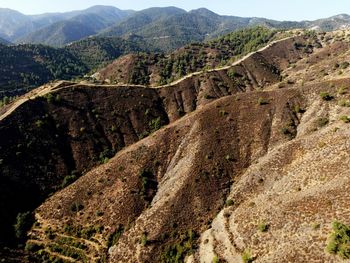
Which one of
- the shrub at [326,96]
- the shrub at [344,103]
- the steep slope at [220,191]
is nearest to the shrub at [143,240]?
the steep slope at [220,191]

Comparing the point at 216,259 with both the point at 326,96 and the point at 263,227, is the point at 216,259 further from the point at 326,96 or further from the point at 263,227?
the point at 326,96

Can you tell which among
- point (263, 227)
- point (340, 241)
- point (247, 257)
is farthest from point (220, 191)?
point (340, 241)

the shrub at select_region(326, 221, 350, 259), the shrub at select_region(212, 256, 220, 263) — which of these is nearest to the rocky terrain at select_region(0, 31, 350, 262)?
the shrub at select_region(326, 221, 350, 259)

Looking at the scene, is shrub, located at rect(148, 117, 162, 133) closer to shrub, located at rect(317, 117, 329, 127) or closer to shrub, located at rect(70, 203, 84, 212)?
shrub, located at rect(70, 203, 84, 212)

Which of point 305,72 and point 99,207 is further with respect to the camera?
point 305,72

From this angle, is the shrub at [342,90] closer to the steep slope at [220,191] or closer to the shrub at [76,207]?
the steep slope at [220,191]

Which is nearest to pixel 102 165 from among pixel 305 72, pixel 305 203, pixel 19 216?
pixel 19 216

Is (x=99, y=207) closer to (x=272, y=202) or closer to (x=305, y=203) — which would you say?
(x=272, y=202)
